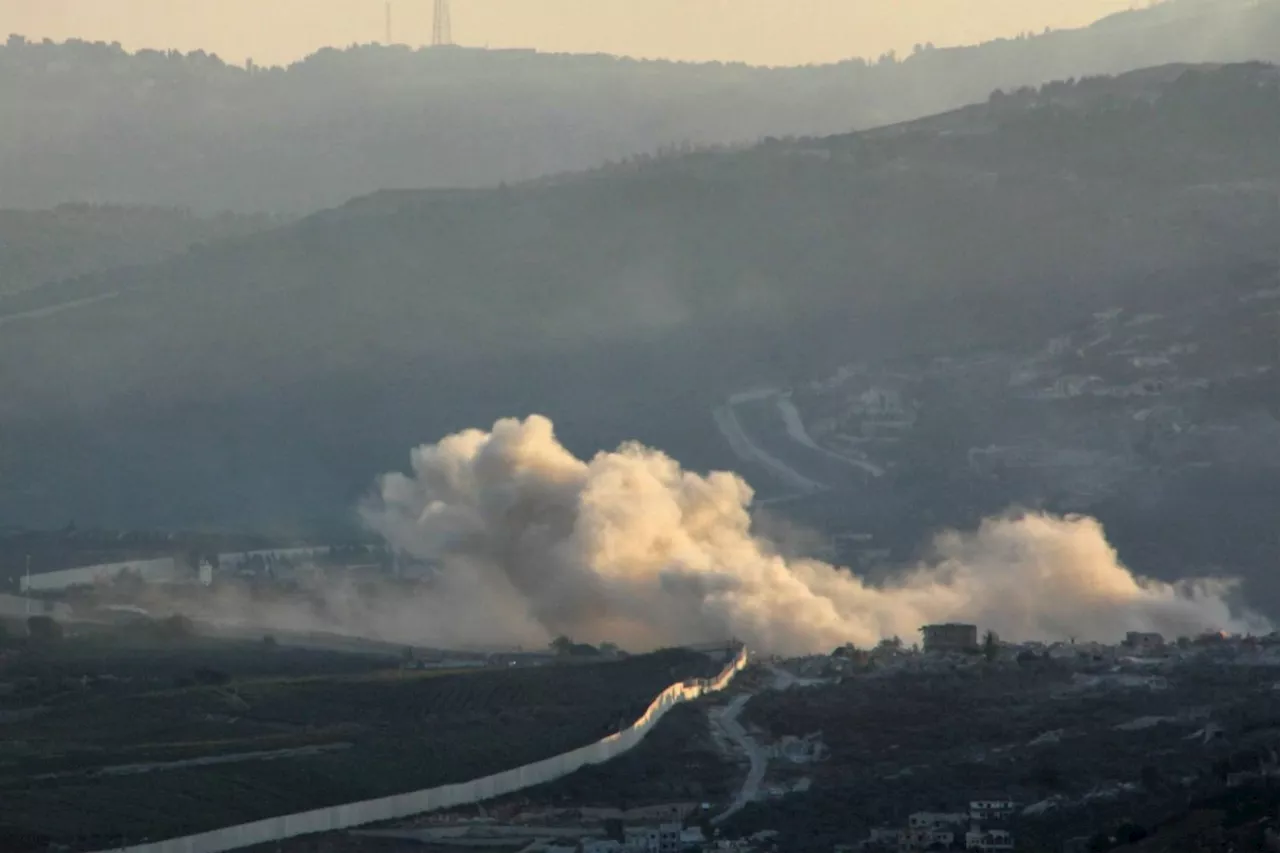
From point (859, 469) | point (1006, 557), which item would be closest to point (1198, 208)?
point (859, 469)

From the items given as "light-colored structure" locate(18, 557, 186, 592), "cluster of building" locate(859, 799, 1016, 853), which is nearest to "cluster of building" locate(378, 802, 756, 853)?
"cluster of building" locate(859, 799, 1016, 853)

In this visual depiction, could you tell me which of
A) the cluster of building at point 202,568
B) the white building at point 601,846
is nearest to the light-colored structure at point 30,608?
the cluster of building at point 202,568

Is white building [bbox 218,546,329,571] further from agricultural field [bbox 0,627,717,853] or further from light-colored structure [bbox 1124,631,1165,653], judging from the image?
light-colored structure [bbox 1124,631,1165,653]

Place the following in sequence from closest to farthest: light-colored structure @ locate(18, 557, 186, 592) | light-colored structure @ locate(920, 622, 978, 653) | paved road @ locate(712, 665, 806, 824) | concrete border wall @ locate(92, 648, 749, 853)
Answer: concrete border wall @ locate(92, 648, 749, 853), paved road @ locate(712, 665, 806, 824), light-colored structure @ locate(920, 622, 978, 653), light-colored structure @ locate(18, 557, 186, 592)

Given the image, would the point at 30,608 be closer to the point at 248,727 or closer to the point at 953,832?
the point at 248,727

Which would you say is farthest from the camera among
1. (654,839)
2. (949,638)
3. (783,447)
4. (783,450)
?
(783,447)

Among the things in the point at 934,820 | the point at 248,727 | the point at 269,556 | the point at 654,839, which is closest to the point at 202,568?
the point at 269,556
